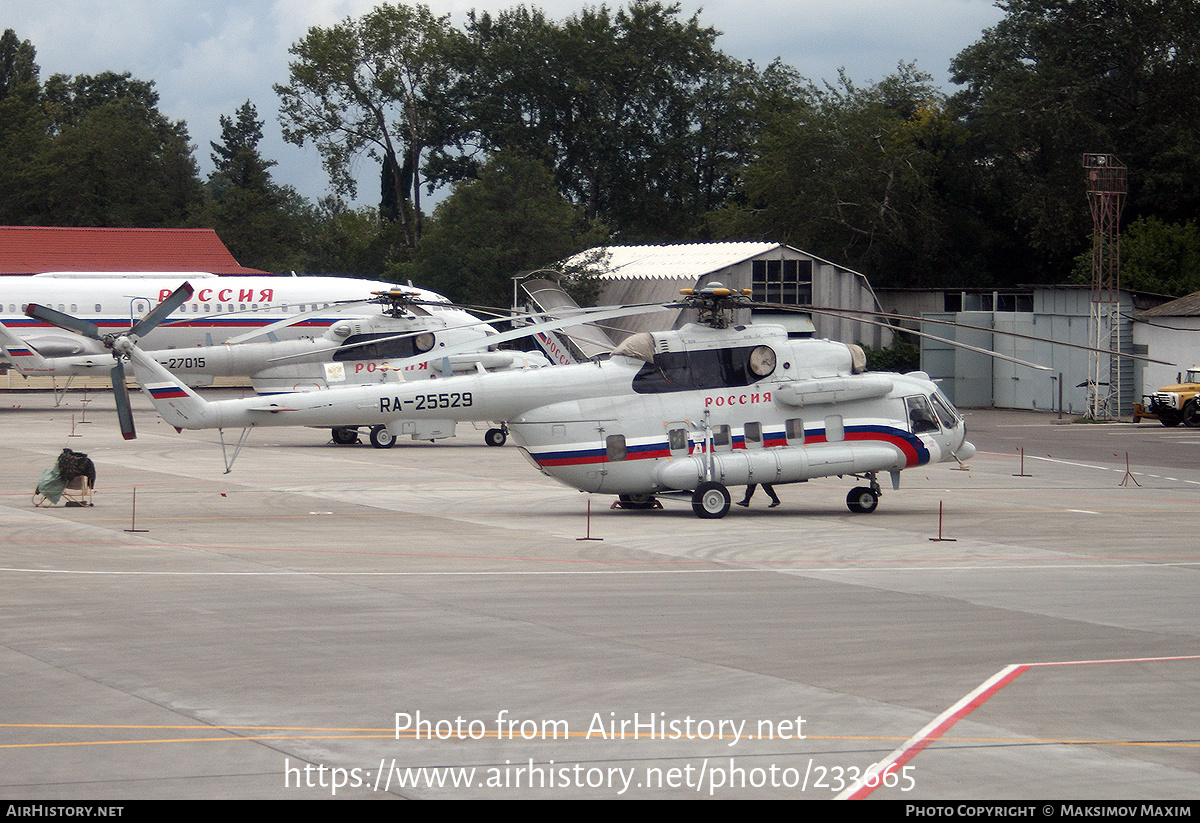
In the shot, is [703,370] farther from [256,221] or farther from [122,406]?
[256,221]

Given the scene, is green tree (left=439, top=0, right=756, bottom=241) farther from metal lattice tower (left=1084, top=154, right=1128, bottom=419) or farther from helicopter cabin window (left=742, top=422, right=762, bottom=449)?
helicopter cabin window (left=742, top=422, right=762, bottom=449)

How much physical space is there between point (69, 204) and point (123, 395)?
230 ft

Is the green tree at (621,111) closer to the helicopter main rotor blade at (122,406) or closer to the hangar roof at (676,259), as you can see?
the hangar roof at (676,259)

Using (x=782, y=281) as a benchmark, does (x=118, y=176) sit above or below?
above

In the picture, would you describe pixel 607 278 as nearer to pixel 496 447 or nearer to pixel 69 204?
pixel 496 447

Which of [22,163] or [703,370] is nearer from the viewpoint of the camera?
[703,370]

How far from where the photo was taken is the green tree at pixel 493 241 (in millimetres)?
66875

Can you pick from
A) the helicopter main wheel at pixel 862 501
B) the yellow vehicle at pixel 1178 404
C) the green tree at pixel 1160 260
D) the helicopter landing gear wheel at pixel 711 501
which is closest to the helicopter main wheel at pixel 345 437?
the helicopter landing gear wheel at pixel 711 501

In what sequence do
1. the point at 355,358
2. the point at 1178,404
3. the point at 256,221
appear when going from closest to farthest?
the point at 355,358 → the point at 1178,404 → the point at 256,221

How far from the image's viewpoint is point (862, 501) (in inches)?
966

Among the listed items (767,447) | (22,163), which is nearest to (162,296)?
(767,447)

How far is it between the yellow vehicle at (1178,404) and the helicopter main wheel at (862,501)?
1034 inches

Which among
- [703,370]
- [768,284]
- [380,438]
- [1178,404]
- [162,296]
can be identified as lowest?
[380,438]

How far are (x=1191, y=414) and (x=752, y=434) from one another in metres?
28.7
